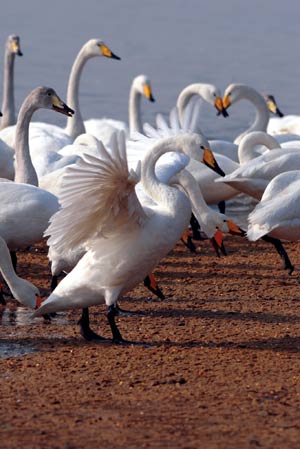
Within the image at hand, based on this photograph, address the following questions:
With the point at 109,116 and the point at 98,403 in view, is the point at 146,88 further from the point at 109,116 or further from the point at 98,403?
the point at 98,403

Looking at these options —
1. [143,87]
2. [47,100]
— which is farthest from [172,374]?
[143,87]

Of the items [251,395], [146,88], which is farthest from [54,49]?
[251,395]

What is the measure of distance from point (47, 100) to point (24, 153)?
0.53 metres

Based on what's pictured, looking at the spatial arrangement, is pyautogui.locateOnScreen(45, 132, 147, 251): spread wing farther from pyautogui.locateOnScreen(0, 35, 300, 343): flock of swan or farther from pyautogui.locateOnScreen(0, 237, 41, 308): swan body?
pyautogui.locateOnScreen(0, 237, 41, 308): swan body

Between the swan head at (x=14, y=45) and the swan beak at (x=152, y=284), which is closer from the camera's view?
the swan beak at (x=152, y=284)

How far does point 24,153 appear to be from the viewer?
980cm

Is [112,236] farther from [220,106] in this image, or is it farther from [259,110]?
[259,110]

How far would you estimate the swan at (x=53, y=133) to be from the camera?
11.2 metres

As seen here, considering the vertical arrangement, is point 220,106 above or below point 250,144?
below

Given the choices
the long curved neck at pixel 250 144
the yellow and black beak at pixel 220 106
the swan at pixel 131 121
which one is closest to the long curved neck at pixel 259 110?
the yellow and black beak at pixel 220 106

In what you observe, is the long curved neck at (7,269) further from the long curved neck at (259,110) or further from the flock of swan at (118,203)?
the long curved neck at (259,110)

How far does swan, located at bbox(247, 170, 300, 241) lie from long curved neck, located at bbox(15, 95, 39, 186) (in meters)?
1.82

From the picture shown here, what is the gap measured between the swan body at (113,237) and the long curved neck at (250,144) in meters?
4.41

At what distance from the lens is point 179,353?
6.74 m
